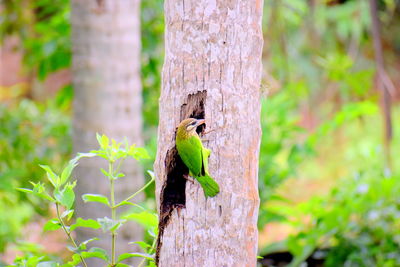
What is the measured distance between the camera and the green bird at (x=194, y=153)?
5.72 ft

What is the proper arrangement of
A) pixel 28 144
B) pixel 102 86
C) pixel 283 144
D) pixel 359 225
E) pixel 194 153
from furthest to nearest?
pixel 28 144, pixel 283 144, pixel 359 225, pixel 102 86, pixel 194 153

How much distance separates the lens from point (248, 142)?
1.82 meters

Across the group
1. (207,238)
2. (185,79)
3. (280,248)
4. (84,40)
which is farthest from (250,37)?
(280,248)

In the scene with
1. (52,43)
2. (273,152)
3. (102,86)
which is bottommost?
(273,152)

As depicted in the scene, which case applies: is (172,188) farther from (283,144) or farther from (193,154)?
(283,144)

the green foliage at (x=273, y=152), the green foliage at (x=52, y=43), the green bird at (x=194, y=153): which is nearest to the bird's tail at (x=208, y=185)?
the green bird at (x=194, y=153)

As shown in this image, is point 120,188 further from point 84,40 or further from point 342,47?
point 342,47

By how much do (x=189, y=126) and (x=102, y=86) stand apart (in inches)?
59.4

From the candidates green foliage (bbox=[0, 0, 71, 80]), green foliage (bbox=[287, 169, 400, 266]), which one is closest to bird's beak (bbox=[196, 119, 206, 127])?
green foliage (bbox=[287, 169, 400, 266])

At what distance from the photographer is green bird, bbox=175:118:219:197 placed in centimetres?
174

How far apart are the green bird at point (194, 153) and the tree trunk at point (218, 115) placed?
3 cm

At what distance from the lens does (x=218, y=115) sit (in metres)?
1.81

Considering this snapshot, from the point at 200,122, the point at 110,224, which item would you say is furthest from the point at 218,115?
the point at 110,224

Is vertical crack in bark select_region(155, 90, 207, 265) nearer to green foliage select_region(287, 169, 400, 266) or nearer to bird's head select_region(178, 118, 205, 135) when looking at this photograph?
bird's head select_region(178, 118, 205, 135)
